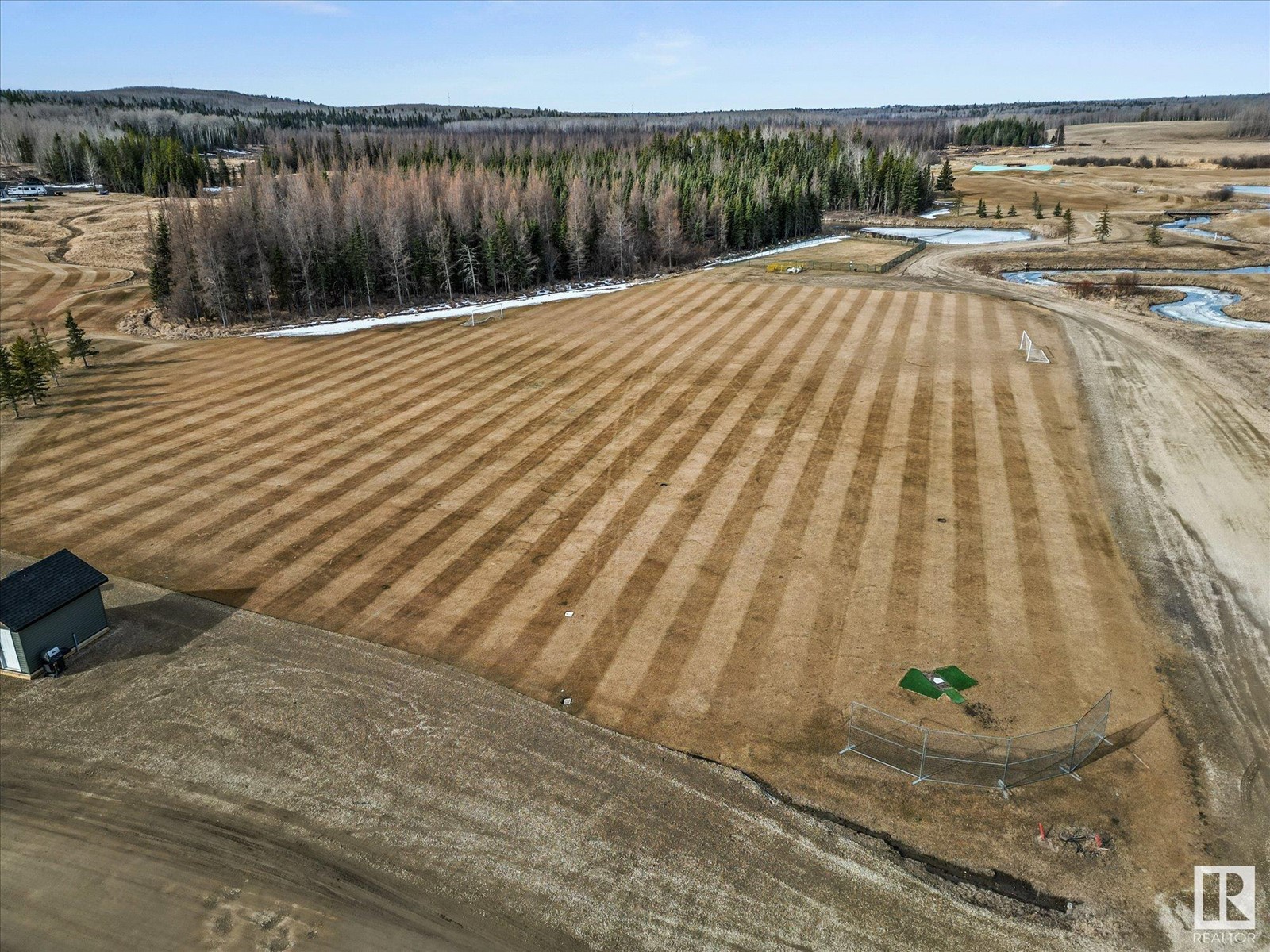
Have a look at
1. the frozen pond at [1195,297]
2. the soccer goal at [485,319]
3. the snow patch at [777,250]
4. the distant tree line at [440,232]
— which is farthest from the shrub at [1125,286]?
the soccer goal at [485,319]

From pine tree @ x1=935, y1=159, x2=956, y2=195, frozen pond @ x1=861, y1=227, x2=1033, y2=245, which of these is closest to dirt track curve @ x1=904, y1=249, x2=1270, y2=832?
frozen pond @ x1=861, y1=227, x2=1033, y2=245

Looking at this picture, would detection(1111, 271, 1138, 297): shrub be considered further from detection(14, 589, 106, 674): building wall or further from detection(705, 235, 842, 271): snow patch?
detection(14, 589, 106, 674): building wall

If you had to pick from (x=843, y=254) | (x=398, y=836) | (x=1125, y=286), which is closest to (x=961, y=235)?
(x=843, y=254)

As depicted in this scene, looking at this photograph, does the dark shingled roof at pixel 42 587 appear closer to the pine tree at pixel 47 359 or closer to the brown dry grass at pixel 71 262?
the pine tree at pixel 47 359

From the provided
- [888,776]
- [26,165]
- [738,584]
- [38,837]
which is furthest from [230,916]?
[26,165]

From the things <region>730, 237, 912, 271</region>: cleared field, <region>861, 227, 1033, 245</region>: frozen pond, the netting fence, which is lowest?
the netting fence
